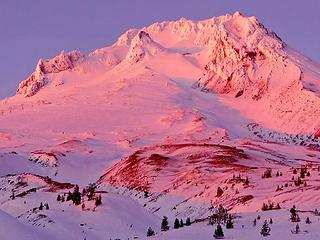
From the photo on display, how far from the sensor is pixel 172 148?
9531 cm

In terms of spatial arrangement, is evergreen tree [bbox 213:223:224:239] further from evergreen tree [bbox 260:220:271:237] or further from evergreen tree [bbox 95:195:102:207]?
evergreen tree [bbox 95:195:102:207]

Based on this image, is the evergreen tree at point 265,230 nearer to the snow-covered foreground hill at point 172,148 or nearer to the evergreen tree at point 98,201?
the snow-covered foreground hill at point 172,148

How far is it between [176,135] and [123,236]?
99283mm

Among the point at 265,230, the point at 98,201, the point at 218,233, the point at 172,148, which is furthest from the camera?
the point at 172,148

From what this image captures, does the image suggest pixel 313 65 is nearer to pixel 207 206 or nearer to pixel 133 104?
pixel 133 104

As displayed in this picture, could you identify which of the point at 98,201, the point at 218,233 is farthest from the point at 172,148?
the point at 218,233

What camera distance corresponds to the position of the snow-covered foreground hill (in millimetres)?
33625

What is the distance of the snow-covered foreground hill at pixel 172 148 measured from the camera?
110ft

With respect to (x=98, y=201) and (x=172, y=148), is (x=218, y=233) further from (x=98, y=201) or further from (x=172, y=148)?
(x=172, y=148)

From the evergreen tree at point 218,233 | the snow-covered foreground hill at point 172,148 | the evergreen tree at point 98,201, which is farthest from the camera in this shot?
the evergreen tree at point 98,201

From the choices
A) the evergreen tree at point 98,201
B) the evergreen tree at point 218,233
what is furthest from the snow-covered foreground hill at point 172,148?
the evergreen tree at point 218,233

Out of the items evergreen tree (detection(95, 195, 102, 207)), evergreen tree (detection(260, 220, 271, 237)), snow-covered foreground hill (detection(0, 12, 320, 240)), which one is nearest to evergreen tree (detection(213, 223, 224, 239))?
snow-covered foreground hill (detection(0, 12, 320, 240))

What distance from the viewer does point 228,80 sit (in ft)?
600

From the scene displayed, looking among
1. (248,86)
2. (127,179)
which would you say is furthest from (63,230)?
(248,86)
